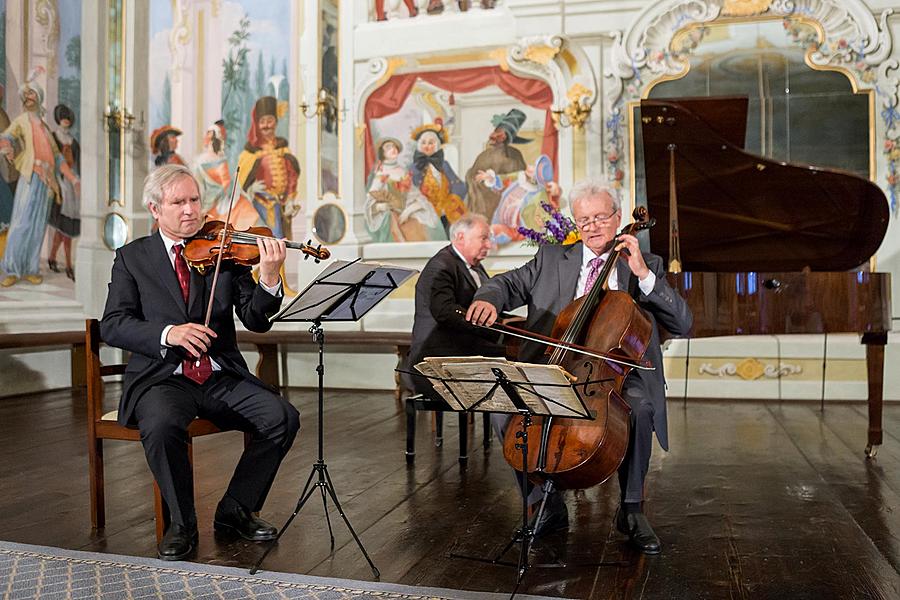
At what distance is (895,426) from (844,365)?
130 cm

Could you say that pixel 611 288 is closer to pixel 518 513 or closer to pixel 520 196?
pixel 518 513

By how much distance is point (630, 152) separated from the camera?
23.8 feet

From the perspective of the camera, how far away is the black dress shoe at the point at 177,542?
9.02ft

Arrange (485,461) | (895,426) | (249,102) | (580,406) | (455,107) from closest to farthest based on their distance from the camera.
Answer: (580,406) < (485,461) < (895,426) < (455,107) < (249,102)

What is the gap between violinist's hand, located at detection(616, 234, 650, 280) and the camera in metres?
2.93

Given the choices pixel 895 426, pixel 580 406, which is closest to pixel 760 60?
pixel 895 426

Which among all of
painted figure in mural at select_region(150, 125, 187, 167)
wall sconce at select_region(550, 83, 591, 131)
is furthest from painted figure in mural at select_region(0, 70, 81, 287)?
wall sconce at select_region(550, 83, 591, 131)

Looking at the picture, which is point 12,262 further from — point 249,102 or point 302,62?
point 302,62

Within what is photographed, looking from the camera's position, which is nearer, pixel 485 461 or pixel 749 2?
pixel 485 461

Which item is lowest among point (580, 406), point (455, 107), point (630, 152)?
point (580, 406)

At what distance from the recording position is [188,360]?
3053 mm

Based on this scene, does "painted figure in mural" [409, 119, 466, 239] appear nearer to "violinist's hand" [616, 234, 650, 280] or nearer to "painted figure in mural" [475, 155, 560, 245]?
"painted figure in mural" [475, 155, 560, 245]

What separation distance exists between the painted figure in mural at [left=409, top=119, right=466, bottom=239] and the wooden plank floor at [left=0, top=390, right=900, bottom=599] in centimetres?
278

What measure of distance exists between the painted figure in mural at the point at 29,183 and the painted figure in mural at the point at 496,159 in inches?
151
